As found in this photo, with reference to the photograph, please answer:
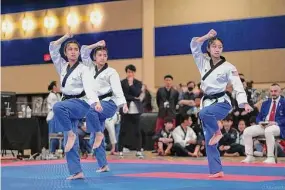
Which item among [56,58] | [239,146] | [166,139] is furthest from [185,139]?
[56,58]

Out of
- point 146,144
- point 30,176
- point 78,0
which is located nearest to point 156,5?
point 78,0

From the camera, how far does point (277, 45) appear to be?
14.0 meters

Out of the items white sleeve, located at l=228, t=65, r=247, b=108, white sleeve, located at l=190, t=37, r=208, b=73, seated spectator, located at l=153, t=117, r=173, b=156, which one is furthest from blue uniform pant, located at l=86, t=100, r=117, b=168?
seated spectator, located at l=153, t=117, r=173, b=156

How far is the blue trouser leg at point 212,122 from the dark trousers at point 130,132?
15.0 ft

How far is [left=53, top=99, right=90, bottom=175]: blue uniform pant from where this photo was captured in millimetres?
6430

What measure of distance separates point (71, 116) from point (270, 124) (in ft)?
14.7

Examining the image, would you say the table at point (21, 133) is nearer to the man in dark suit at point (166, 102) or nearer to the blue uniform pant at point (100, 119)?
the man in dark suit at point (166, 102)

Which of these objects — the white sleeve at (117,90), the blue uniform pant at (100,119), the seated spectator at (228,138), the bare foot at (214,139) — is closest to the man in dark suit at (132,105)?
the seated spectator at (228,138)

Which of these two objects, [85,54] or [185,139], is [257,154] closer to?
[185,139]

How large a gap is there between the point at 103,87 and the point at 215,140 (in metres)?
1.87

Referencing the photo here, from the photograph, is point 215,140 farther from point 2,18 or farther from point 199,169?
point 2,18

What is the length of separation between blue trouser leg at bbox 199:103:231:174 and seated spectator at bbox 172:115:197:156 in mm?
4896

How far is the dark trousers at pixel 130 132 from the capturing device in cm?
1122

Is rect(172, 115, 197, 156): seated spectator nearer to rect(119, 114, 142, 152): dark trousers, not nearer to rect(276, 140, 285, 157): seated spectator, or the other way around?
rect(119, 114, 142, 152): dark trousers
